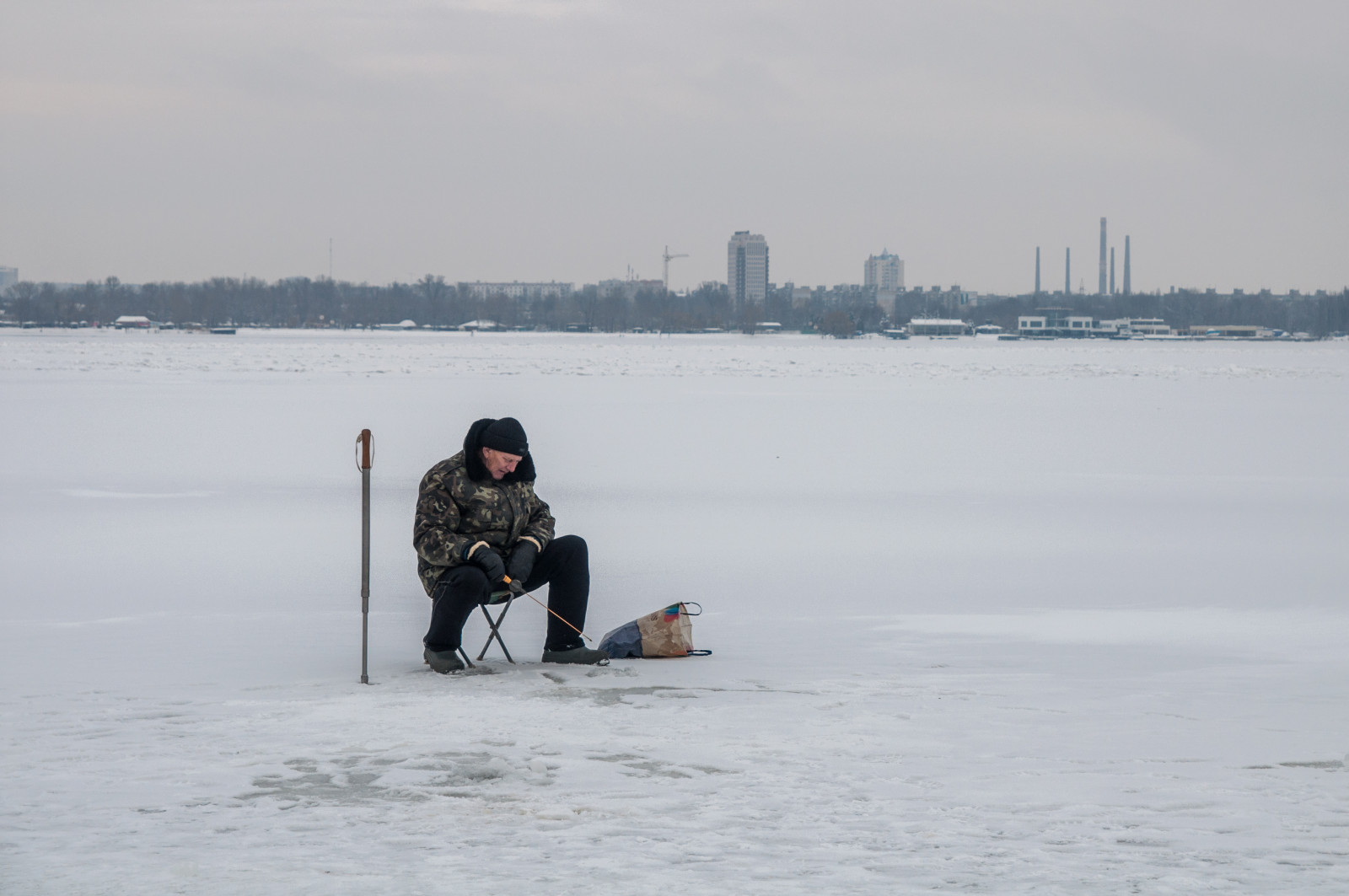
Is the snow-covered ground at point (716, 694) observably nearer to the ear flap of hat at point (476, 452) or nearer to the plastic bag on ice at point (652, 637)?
the plastic bag on ice at point (652, 637)

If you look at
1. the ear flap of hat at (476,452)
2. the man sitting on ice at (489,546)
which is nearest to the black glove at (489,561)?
the man sitting on ice at (489,546)

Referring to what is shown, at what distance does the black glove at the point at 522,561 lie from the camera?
6.07 meters

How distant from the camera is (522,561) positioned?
6.09 m

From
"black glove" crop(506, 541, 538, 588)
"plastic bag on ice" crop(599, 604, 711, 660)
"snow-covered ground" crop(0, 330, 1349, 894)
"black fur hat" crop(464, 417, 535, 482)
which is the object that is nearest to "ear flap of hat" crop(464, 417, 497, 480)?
"black fur hat" crop(464, 417, 535, 482)

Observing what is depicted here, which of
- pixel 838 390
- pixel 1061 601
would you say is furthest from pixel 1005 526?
pixel 838 390

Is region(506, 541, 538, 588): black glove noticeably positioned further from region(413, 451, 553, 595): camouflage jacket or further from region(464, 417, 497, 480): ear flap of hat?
region(464, 417, 497, 480): ear flap of hat

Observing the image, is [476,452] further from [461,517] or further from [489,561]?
[489,561]

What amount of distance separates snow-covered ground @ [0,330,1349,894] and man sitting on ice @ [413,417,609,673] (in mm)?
225

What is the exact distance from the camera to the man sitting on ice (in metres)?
6.00

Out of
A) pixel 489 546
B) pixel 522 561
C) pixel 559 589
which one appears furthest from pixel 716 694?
pixel 489 546

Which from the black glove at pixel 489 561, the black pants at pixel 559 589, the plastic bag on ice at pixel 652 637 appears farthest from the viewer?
the plastic bag on ice at pixel 652 637

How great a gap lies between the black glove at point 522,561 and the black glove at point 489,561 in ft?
0.32

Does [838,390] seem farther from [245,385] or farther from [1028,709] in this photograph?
[1028,709]

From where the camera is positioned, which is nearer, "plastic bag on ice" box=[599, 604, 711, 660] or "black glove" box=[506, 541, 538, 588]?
"black glove" box=[506, 541, 538, 588]
